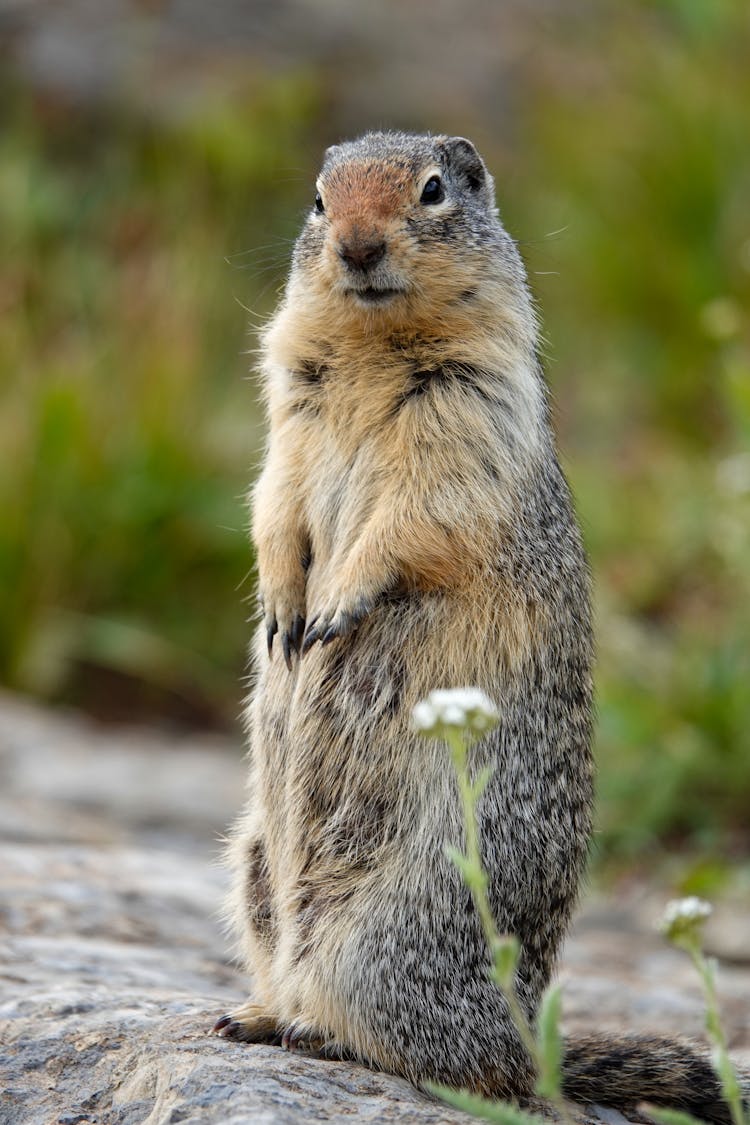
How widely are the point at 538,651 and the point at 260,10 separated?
1503 centimetres

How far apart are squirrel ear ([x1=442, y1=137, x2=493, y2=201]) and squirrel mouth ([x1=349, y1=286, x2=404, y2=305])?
802 mm

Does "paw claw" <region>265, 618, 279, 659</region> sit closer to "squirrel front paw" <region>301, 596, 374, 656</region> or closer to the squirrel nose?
"squirrel front paw" <region>301, 596, 374, 656</region>

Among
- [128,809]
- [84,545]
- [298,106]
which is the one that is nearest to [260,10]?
[298,106]

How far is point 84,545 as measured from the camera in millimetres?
9758

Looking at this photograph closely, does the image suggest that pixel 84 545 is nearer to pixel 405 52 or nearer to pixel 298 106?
pixel 298 106

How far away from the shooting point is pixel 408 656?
4.16 metres

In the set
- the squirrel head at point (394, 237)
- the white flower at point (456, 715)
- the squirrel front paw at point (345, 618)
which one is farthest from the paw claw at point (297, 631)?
the white flower at point (456, 715)

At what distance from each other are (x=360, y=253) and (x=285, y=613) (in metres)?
1.06

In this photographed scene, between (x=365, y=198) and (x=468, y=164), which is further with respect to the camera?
(x=468, y=164)

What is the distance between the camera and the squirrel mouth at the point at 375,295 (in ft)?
14.3

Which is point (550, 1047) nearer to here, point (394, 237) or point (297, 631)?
point (297, 631)

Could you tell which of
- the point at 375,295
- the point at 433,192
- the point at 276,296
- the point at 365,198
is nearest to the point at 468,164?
the point at 433,192

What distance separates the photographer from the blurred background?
817 cm

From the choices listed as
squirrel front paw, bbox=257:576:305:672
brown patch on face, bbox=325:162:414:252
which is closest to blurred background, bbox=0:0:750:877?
brown patch on face, bbox=325:162:414:252
